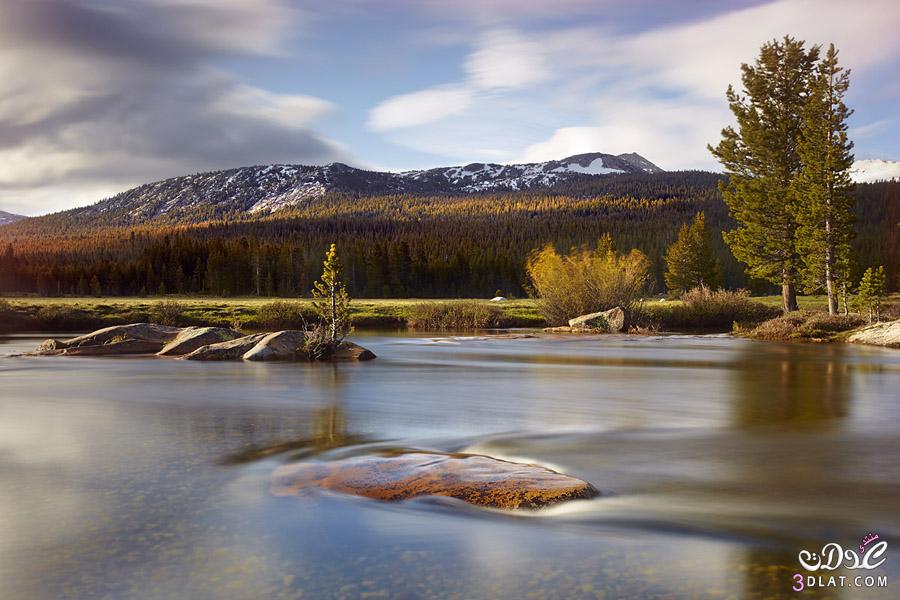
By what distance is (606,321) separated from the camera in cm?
5294

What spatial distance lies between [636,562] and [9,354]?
116 feet

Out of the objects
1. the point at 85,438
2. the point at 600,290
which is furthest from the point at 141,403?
the point at 600,290

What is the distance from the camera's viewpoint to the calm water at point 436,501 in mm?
6898

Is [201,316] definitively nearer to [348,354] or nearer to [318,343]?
[348,354]

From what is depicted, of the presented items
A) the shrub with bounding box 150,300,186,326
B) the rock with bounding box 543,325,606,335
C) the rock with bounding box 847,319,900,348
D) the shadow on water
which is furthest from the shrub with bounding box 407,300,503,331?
the shadow on water

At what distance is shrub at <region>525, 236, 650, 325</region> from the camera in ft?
180

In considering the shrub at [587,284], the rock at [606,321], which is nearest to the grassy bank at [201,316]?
the shrub at [587,284]

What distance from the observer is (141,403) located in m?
19.1

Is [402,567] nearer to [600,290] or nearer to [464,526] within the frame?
[464,526]

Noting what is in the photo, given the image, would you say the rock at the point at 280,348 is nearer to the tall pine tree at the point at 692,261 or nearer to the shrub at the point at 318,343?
the shrub at the point at 318,343

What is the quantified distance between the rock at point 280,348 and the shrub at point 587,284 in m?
28.2

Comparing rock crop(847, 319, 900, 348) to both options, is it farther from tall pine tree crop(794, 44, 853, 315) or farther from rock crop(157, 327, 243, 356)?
rock crop(157, 327, 243, 356)

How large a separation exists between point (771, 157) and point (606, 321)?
15.4 meters

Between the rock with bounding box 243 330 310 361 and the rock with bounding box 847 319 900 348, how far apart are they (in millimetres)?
29612
